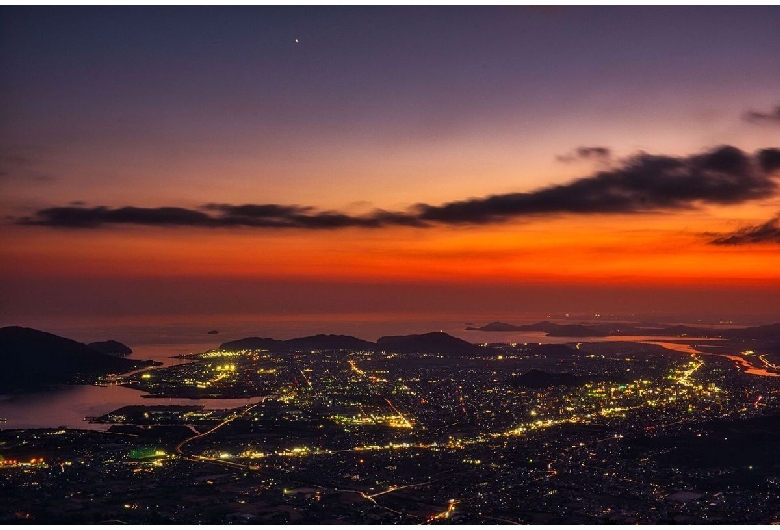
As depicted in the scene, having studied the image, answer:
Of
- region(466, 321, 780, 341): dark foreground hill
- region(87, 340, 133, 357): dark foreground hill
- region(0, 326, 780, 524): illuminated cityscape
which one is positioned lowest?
region(0, 326, 780, 524): illuminated cityscape

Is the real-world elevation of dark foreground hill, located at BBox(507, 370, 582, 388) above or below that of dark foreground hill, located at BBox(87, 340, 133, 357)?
below

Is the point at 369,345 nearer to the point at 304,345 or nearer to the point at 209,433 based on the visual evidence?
the point at 304,345

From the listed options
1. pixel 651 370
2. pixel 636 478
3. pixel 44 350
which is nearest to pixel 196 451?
pixel 636 478

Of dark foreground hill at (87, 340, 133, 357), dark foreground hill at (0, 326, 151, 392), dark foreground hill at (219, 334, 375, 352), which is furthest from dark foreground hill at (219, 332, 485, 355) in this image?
dark foreground hill at (0, 326, 151, 392)

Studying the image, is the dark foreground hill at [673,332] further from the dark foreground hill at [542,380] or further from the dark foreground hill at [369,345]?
the dark foreground hill at [542,380]

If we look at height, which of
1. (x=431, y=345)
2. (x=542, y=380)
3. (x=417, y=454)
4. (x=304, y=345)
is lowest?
(x=417, y=454)

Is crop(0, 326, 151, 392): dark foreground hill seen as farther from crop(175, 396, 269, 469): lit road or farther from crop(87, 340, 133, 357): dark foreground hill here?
crop(175, 396, 269, 469): lit road

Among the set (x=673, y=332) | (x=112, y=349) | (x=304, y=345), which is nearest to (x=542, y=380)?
(x=304, y=345)

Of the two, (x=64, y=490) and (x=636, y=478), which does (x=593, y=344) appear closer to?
(x=636, y=478)
